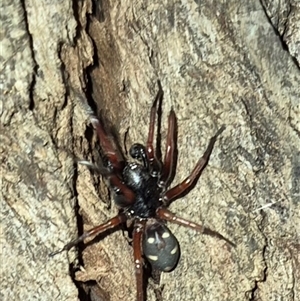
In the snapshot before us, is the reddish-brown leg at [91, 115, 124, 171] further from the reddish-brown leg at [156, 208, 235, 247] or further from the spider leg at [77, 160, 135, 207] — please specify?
the reddish-brown leg at [156, 208, 235, 247]

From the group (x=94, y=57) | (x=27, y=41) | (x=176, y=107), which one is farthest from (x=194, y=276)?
(x=27, y=41)

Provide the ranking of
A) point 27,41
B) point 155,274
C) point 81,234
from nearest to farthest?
point 27,41, point 81,234, point 155,274

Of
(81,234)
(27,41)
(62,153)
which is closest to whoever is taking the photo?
(27,41)

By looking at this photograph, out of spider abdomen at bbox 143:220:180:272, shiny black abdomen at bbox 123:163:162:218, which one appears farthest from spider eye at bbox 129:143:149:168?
spider abdomen at bbox 143:220:180:272

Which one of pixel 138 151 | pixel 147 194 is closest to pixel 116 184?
pixel 138 151

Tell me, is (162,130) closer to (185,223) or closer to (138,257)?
(185,223)

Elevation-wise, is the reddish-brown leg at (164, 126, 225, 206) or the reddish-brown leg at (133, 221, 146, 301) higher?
the reddish-brown leg at (164, 126, 225, 206)

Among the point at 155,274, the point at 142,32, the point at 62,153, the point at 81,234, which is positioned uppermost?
the point at 142,32

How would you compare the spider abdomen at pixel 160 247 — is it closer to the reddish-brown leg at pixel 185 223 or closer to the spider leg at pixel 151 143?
the reddish-brown leg at pixel 185 223

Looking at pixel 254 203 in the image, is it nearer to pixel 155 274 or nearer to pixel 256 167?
pixel 256 167
